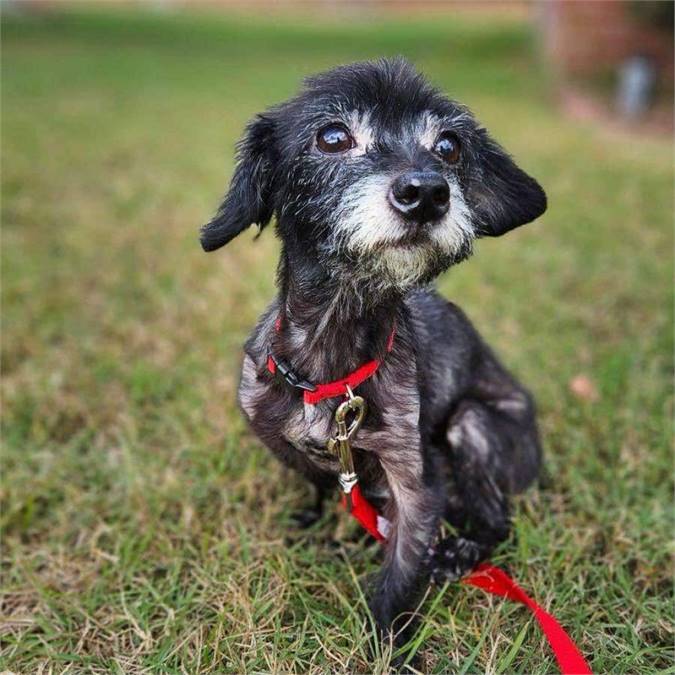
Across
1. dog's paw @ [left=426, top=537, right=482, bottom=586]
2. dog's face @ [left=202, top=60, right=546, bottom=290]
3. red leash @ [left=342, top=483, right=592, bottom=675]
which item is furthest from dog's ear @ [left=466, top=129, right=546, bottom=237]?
dog's paw @ [left=426, top=537, right=482, bottom=586]

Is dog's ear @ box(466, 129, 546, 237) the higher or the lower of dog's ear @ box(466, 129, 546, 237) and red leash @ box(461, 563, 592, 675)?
the higher

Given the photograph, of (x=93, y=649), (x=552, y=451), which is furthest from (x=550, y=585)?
(x=93, y=649)

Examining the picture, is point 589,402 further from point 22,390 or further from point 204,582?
point 22,390

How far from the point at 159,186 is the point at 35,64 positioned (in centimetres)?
998

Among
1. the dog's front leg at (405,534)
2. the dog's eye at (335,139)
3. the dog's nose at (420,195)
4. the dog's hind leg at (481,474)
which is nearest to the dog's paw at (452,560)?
the dog's hind leg at (481,474)

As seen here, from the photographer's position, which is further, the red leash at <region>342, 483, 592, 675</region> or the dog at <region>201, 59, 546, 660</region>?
the red leash at <region>342, 483, 592, 675</region>

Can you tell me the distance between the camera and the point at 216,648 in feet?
7.66

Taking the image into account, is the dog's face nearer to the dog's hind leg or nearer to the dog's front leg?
the dog's front leg

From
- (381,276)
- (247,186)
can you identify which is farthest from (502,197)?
(247,186)

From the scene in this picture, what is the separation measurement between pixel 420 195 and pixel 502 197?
22.4 inches

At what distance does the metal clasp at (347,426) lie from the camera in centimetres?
224

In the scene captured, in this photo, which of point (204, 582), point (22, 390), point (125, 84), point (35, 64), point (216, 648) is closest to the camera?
point (216, 648)

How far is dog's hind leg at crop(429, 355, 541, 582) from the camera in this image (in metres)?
2.82

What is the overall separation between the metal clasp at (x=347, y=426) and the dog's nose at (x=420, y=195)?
2.08ft
